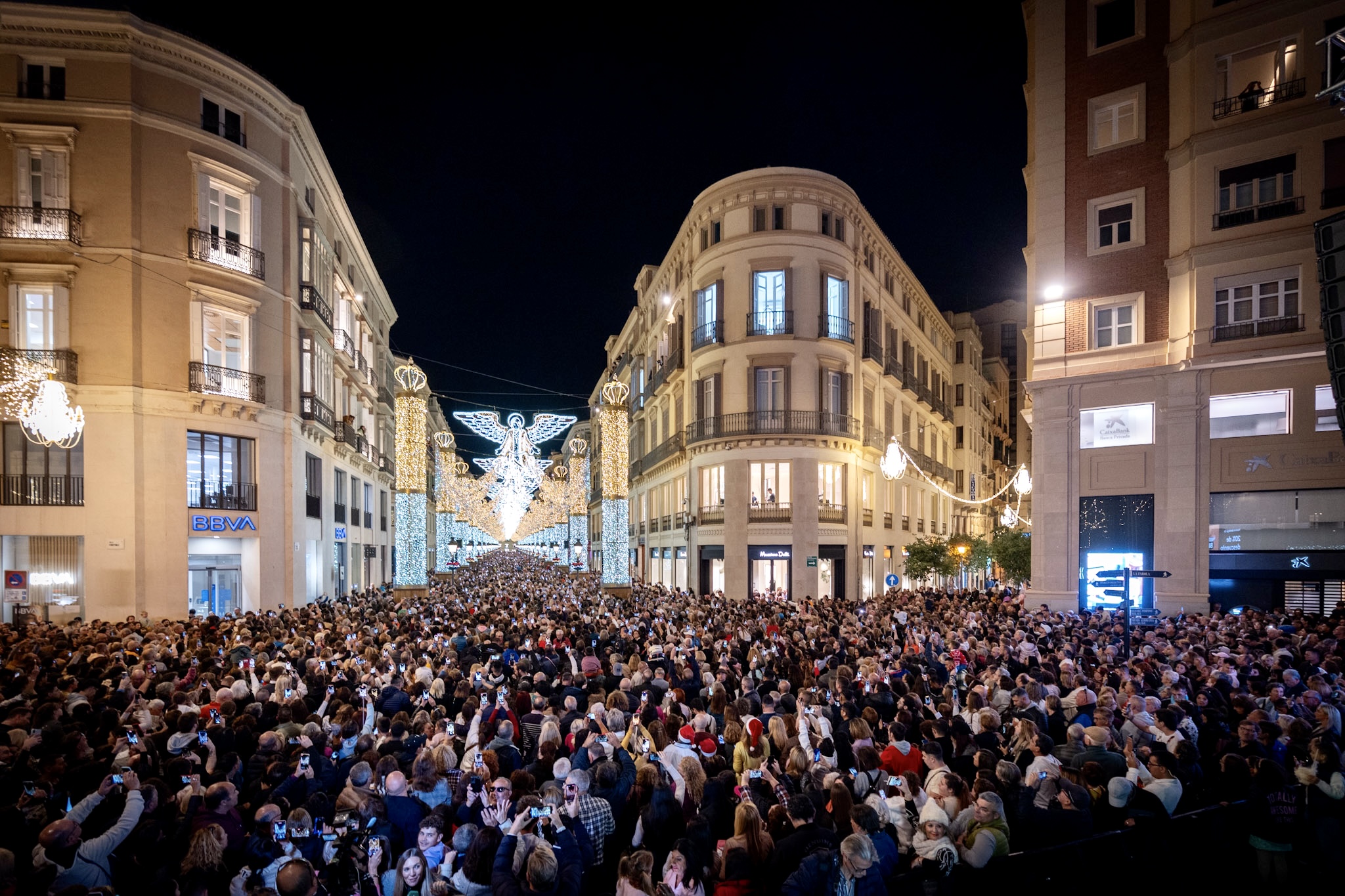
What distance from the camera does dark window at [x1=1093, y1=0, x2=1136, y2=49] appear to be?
23109 millimetres

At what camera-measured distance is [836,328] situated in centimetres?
3425

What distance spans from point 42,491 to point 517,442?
21.5 meters

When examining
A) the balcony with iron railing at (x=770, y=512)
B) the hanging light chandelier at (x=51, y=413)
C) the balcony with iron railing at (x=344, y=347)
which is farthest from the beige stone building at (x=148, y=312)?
the balcony with iron railing at (x=770, y=512)

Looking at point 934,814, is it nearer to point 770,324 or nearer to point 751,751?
point 751,751

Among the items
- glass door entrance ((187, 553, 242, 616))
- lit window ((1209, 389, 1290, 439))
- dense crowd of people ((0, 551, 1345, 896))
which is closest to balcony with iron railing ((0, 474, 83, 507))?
glass door entrance ((187, 553, 242, 616))

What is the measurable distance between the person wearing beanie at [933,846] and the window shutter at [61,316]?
26.3 meters

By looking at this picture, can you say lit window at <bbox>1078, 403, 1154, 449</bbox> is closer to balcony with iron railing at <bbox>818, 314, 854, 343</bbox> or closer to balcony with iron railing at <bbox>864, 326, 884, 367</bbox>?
balcony with iron railing at <bbox>818, 314, 854, 343</bbox>

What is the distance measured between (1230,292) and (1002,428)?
53.2m

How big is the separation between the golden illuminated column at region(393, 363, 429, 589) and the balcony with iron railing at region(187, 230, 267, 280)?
23.2ft

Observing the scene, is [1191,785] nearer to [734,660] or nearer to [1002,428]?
[734,660]

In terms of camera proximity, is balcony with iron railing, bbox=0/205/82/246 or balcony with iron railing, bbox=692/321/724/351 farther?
balcony with iron railing, bbox=692/321/724/351

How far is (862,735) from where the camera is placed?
7.46 metres

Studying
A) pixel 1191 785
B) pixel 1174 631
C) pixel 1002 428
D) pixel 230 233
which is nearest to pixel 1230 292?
pixel 1174 631

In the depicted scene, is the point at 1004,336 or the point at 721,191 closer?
the point at 721,191
